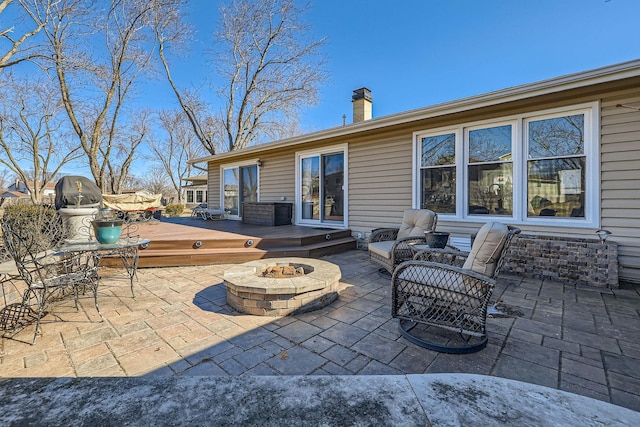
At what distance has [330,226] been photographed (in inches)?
276

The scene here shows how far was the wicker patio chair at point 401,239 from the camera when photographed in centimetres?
395

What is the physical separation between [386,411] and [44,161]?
25.8 meters

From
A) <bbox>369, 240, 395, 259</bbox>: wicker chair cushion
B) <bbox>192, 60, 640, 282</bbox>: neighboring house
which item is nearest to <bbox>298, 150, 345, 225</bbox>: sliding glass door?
<bbox>192, 60, 640, 282</bbox>: neighboring house

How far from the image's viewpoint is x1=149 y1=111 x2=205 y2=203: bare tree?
24.8 metres

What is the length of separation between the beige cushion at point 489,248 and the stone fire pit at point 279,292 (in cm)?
146

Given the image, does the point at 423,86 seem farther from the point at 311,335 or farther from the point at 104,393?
the point at 104,393

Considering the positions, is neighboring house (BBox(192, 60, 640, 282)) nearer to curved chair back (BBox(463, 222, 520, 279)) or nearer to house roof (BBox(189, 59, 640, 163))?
house roof (BBox(189, 59, 640, 163))

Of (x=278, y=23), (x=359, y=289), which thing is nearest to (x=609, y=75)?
(x=359, y=289)

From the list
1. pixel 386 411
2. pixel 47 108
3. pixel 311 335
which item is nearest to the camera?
pixel 386 411

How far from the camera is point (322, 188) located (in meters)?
7.17

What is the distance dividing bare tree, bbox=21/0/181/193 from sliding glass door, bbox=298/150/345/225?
7.80 meters

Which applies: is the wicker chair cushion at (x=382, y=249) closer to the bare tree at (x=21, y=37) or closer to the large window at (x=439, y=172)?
the large window at (x=439, y=172)

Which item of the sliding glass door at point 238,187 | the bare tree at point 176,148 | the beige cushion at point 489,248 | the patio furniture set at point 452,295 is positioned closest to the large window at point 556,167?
the patio furniture set at point 452,295

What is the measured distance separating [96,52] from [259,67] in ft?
20.3
